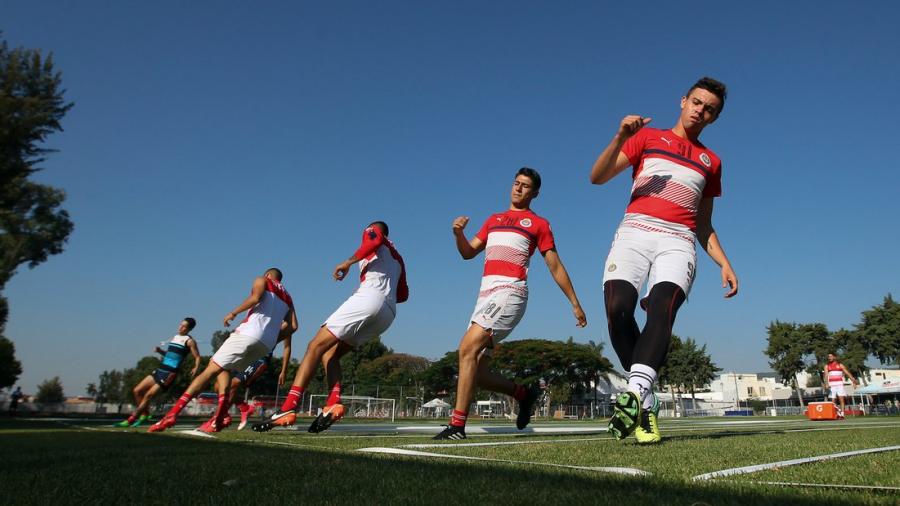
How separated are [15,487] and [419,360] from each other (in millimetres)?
73815

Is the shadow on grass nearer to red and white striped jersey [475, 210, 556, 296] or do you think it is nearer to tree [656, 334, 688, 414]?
red and white striped jersey [475, 210, 556, 296]

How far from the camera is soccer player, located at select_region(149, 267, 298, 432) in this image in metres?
6.88

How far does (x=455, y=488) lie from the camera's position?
5.36ft

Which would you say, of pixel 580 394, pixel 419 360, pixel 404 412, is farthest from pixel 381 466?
pixel 419 360

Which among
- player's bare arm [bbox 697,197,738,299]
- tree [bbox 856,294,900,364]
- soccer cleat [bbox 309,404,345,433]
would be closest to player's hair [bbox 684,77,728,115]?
player's bare arm [bbox 697,197,738,299]

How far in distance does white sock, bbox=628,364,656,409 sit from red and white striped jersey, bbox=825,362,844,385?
687 inches

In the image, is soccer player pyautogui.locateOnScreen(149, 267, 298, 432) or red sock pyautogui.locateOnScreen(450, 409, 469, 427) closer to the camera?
red sock pyautogui.locateOnScreen(450, 409, 469, 427)

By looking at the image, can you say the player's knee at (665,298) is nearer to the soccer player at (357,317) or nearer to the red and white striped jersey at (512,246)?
the red and white striped jersey at (512,246)

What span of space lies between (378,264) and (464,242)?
949 mm

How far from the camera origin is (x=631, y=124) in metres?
3.24

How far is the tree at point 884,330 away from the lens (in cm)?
4775

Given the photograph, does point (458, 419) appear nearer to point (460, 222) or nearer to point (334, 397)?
point (334, 397)

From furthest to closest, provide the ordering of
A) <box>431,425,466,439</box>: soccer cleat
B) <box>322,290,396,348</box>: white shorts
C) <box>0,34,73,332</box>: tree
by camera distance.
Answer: <box>0,34,73,332</box>: tree < <box>322,290,396,348</box>: white shorts < <box>431,425,466,439</box>: soccer cleat

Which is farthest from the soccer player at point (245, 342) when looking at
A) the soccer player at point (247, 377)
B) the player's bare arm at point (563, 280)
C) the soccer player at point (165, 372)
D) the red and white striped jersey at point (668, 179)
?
the red and white striped jersey at point (668, 179)
